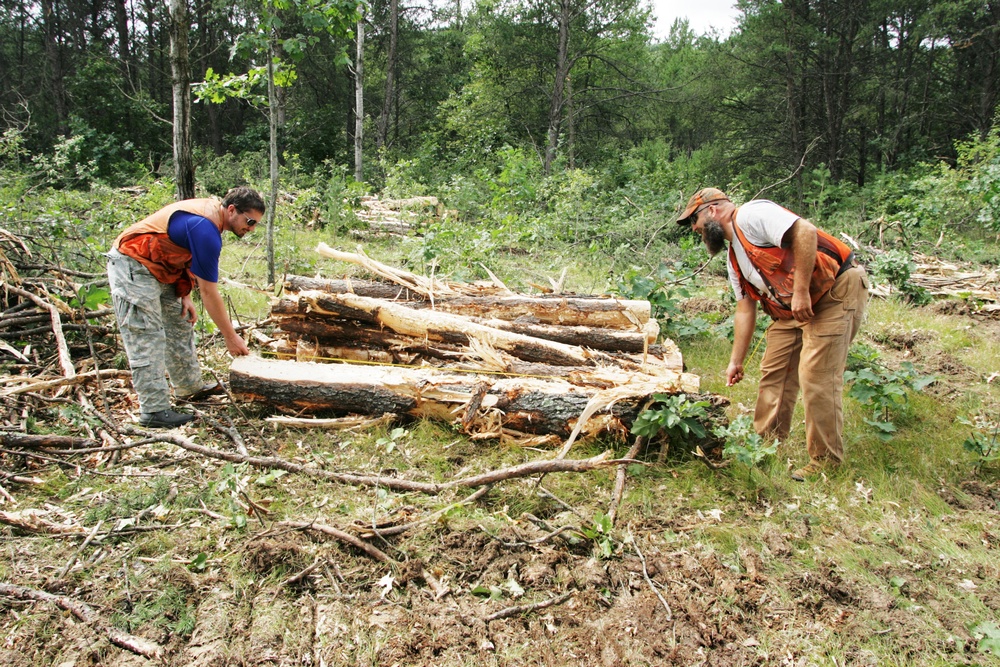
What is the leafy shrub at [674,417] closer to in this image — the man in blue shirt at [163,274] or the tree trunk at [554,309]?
the tree trunk at [554,309]

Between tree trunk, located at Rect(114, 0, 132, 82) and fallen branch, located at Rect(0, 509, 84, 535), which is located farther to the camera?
tree trunk, located at Rect(114, 0, 132, 82)

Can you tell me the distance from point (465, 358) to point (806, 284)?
7.91ft

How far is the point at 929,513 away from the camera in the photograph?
10.7ft

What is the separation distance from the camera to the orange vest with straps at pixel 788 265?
10.9ft

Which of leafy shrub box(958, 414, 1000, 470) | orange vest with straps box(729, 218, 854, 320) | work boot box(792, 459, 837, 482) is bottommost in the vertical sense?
work boot box(792, 459, 837, 482)

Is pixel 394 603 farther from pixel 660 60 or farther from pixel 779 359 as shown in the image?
pixel 660 60

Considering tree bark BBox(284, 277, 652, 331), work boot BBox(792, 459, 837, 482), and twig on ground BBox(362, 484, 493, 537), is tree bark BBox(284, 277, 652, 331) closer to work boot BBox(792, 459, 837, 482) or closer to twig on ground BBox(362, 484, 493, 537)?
work boot BBox(792, 459, 837, 482)

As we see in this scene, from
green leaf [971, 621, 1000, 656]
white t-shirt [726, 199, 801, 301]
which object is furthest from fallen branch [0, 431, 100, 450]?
green leaf [971, 621, 1000, 656]

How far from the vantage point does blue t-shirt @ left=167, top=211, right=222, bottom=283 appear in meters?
3.58

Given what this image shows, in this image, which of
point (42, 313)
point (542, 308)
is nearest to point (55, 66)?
point (42, 313)

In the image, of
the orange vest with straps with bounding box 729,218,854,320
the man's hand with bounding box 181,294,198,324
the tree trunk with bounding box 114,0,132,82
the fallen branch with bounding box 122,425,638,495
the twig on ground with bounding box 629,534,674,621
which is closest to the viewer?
the twig on ground with bounding box 629,534,674,621

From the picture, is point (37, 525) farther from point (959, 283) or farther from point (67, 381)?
point (959, 283)

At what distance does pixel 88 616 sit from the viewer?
2293 millimetres

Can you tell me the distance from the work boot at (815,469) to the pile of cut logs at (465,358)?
797 millimetres
